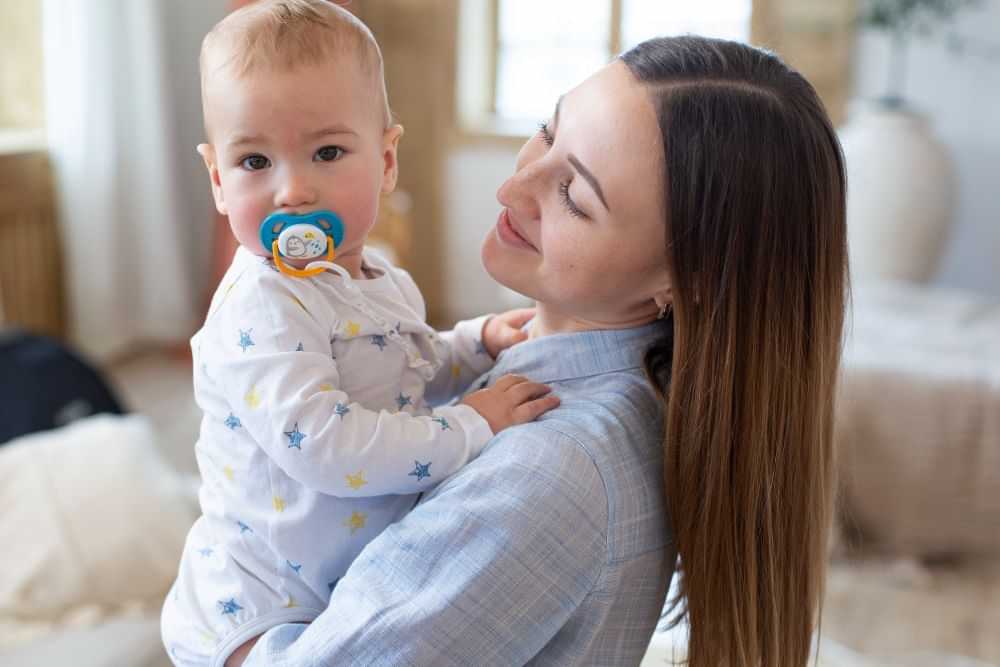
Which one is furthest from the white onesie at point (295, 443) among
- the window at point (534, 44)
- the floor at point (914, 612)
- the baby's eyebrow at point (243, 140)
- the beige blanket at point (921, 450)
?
the window at point (534, 44)

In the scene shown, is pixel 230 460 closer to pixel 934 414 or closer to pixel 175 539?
pixel 175 539

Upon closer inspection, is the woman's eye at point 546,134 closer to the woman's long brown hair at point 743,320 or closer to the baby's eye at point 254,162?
the woman's long brown hair at point 743,320

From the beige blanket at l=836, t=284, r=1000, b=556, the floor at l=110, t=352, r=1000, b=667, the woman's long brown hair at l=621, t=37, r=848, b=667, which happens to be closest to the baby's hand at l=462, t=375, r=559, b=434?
the woman's long brown hair at l=621, t=37, r=848, b=667

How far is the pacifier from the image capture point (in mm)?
826

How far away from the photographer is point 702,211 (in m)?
0.83

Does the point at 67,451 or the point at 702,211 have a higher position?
the point at 702,211

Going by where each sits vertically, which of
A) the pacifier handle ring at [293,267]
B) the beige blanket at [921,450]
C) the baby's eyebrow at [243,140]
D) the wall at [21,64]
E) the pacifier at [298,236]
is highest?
the baby's eyebrow at [243,140]

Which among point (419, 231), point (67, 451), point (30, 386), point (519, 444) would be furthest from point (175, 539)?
point (419, 231)

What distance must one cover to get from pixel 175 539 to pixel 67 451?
0.27 meters

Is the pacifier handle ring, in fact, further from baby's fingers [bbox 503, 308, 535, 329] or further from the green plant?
the green plant

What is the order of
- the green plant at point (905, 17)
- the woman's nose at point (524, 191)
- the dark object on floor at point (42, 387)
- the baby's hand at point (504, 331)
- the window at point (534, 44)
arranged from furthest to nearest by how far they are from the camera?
the window at point (534, 44) → the green plant at point (905, 17) → the dark object on floor at point (42, 387) → the baby's hand at point (504, 331) → the woman's nose at point (524, 191)

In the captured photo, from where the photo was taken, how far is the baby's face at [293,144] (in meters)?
0.80

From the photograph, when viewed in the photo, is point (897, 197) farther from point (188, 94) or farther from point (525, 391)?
point (525, 391)

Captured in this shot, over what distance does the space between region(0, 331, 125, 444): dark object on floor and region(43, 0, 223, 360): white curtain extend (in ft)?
5.98
